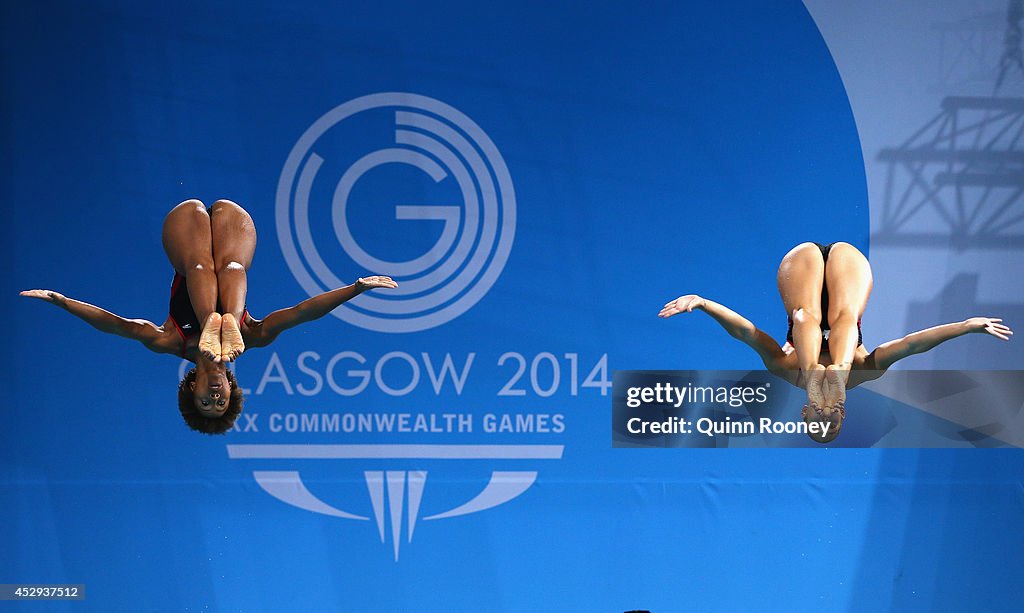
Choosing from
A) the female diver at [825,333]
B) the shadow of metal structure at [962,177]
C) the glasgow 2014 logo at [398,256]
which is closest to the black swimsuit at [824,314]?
the female diver at [825,333]

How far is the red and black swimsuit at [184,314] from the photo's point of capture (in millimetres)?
4367

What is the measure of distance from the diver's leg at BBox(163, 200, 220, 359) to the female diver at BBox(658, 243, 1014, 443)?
1.95 meters

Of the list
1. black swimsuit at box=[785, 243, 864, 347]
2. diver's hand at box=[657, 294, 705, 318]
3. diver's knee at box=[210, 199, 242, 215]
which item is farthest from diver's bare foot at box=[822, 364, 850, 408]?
diver's knee at box=[210, 199, 242, 215]

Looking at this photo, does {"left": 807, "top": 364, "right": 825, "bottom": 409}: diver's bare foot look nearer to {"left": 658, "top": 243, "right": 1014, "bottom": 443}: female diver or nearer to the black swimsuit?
{"left": 658, "top": 243, "right": 1014, "bottom": 443}: female diver

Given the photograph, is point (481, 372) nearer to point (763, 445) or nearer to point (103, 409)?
point (763, 445)

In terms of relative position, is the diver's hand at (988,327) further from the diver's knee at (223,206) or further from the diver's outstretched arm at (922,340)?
the diver's knee at (223,206)

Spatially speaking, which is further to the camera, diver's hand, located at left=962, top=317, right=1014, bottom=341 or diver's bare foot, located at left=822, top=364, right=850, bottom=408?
diver's bare foot, located at left=822, top=364, right=850, bottom=408

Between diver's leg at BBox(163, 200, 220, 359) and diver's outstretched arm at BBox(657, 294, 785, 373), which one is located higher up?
diver's leg at BBox(163, 200, 220, 359)

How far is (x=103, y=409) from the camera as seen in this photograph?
4.45m

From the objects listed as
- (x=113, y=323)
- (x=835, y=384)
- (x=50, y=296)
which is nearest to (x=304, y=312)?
(x=113, y=323)

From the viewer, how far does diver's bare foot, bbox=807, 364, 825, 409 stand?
4424 millimetres

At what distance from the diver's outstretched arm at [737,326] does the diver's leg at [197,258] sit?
1.94 meters

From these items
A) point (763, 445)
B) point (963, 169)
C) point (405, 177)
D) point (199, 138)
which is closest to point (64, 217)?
point (199, 138)

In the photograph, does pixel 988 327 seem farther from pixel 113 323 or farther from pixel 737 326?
Answer: pixel 113 323
